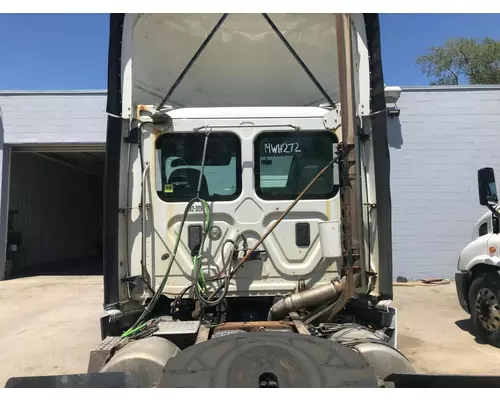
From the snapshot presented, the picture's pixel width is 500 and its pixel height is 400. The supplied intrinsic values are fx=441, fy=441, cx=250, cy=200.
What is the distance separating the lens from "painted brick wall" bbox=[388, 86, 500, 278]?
12180 mm

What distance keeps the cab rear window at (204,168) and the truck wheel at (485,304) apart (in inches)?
166

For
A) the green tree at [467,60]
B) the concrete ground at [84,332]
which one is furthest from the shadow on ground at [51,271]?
the green tree at [467,60]

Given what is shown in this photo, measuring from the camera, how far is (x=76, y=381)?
2055 millimetres

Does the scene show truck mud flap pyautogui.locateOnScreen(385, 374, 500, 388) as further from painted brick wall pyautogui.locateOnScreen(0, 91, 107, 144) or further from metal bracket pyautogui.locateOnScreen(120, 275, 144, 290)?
painted brick wall pyautogui.locateOnScreen(0, 91, 107, 144)

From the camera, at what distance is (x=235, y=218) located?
3.99m

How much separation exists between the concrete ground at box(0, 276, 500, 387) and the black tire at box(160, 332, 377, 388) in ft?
11.7

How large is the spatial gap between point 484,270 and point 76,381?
19.8 ft

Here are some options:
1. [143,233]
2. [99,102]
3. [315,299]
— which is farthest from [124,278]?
[99,102]

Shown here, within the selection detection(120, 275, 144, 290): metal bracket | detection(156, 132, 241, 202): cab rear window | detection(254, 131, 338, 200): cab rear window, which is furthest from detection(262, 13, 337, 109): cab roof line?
detection(120, 275, 144, 290): metal bracket

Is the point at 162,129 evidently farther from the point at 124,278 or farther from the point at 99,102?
the point at 99,102

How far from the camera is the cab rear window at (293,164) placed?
13.2ft

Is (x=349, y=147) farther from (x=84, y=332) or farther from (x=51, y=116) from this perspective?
(x=51, y=116)

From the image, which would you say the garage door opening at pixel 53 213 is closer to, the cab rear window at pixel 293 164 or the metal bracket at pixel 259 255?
the cab rear window at pixel 293 164

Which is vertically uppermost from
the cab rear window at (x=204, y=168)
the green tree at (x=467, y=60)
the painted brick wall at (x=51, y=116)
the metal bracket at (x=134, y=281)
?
the green tree at (x=467, y=60)
